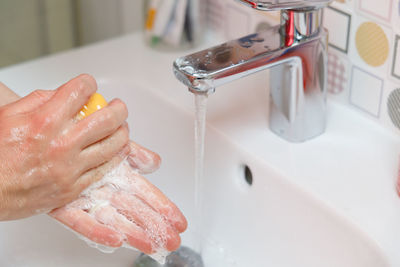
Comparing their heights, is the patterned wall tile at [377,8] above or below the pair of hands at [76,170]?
above

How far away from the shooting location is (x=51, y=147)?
52cm

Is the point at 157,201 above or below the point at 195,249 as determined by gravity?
above

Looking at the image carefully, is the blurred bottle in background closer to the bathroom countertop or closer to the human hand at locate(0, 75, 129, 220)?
the bathroom countertop

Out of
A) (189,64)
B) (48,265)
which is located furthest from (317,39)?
(48,265)

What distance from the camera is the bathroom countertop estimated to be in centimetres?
61

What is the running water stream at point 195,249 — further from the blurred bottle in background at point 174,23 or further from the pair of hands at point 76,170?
the blurred bottle in background at point 174,23

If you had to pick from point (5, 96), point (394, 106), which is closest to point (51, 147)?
point (5, 96)

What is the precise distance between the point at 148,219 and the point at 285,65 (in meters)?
0.21

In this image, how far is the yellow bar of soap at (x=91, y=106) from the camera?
0.56 metres

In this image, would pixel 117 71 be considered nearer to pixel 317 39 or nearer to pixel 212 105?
pixel 212 105

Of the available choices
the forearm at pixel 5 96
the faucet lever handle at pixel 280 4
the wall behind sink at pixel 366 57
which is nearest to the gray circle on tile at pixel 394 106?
the wall behind sink at pixel 366 57

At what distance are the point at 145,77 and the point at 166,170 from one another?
13 centimetres

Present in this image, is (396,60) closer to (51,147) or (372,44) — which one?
(372,44)

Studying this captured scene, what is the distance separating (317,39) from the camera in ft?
2.09
